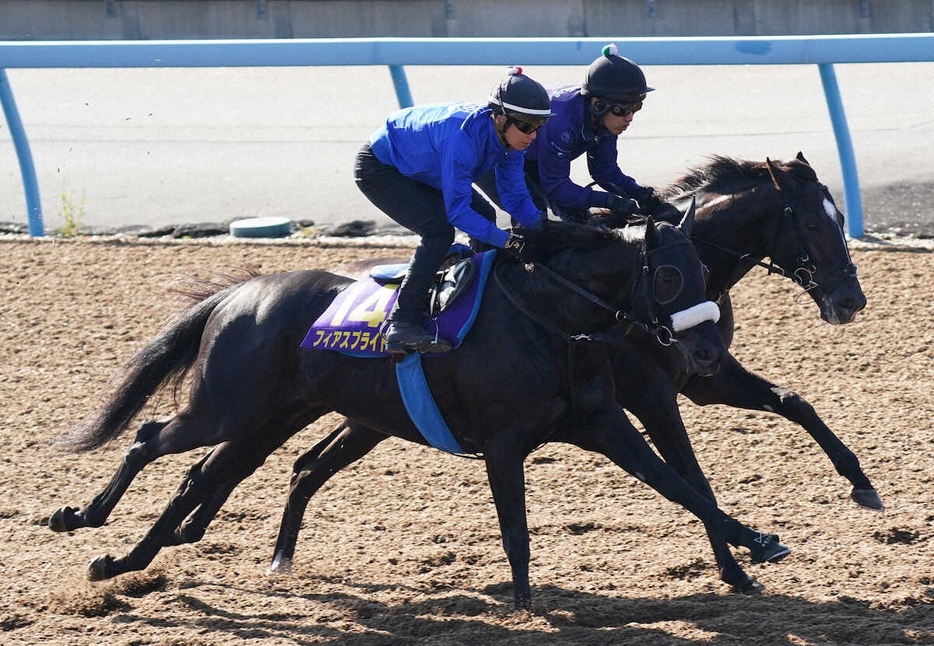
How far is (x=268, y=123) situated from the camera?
12.4 meters

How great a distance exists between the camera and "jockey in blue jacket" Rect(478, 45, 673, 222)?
509 centimetres

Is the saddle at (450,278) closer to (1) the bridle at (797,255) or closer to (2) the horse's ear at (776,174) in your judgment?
(1) the bridle at (797,255)

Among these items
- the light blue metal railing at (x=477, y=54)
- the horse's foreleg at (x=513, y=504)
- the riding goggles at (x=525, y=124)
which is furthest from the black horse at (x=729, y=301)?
the light blue metal railing at (x=477, y=54)

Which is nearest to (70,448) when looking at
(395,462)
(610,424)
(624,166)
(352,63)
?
(395,462)

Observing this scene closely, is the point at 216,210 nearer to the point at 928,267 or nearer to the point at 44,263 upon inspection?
the point at 44,263

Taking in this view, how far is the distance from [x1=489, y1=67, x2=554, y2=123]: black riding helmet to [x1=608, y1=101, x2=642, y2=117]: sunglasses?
0.64 meters

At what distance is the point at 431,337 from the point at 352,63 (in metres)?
4.47

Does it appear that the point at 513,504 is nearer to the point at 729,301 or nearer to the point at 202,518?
the point at 729,301

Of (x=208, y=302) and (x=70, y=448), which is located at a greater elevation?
(x=208, y=302)

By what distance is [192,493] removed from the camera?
5.27m

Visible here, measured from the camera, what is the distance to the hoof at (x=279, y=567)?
5.40 metres

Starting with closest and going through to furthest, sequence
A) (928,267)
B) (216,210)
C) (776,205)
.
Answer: (776,205) → (928,267) → (216,210)

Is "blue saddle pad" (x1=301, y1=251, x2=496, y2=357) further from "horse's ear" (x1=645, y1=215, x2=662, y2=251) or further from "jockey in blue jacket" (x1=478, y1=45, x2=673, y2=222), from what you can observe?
"horse's ear" (x1=645, y1=215, x2=662, y2=251)

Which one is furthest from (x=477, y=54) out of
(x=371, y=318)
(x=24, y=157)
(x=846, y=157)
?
(x=371, y=318)
